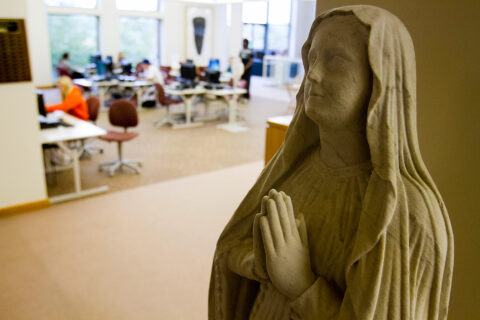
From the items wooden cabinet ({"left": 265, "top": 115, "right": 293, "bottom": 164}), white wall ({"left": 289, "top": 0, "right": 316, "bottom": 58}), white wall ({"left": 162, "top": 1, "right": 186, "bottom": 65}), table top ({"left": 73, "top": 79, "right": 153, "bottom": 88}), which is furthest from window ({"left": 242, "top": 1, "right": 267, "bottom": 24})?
wooden cabinet ({"left": 265, "top": 115, "right": 293, "bottom": 164})

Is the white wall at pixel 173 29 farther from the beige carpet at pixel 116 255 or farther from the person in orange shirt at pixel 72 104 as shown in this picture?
the beige carpet at pixel 116 255

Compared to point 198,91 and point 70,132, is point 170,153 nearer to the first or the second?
point 70,132

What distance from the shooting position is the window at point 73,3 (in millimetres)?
12945

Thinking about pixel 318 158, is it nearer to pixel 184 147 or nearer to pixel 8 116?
A: pixel 8 116

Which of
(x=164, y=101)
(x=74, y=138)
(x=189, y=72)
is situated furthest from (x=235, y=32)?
(x=74, y=138)

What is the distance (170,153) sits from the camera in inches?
→ 284

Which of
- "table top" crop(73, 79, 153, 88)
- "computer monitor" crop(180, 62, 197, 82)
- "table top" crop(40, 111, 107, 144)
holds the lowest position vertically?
"table top" crop(40, 111, 107, 144)

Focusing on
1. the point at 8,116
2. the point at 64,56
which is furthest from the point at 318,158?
the point at 64,56

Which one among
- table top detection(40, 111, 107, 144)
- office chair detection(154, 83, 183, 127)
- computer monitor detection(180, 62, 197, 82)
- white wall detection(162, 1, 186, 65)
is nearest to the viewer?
table top detection(40, 111, 107, 144)

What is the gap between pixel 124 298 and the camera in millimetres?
3340

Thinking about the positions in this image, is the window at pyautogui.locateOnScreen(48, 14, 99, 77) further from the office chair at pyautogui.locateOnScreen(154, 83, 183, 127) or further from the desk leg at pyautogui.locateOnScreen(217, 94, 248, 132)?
the desk leg at pyautogui.locateOnScreen(217, 94, 248, 132)

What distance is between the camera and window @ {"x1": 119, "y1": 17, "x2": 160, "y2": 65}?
14.5 m

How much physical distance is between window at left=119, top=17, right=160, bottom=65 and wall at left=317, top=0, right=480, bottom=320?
14057 millimetres

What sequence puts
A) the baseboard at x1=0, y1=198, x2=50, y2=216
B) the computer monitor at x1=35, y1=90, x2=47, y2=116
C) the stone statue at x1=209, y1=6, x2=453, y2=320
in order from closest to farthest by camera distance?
the stone statue at x1=209, y1=6, x2=453, y2=320
the baseboard at x1=0, y1=198, x2=50, y2=216
the computer monitor at x1=35, y1=90, x2=47, y2=116
